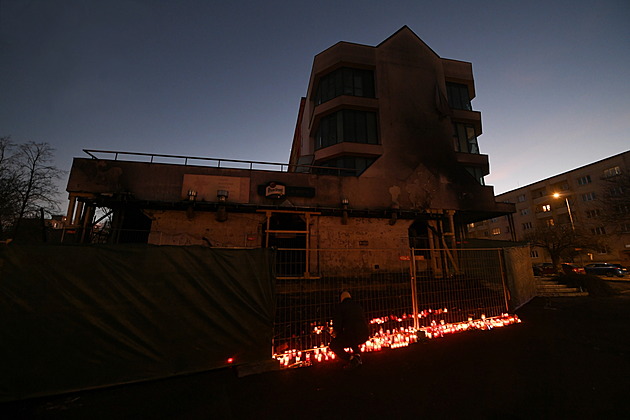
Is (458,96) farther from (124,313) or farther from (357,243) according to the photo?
(124,313)

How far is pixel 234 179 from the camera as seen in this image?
538 inches

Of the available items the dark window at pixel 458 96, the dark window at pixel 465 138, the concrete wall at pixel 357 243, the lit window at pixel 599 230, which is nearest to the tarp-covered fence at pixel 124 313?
the concrete wall at pixel 357 243

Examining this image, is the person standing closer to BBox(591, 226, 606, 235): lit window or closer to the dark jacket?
the dark jacket

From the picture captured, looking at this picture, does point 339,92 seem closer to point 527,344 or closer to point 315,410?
point 527,344

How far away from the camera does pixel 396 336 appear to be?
560 centimetres

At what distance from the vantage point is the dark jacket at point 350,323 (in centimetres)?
405

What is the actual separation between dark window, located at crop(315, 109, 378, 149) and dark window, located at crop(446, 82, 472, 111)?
27.1 ft

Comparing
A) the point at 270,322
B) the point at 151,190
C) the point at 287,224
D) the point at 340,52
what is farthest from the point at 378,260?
the point at 340,52

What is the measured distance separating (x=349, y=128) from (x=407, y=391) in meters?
17.5

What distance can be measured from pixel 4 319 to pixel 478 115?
2761 cm

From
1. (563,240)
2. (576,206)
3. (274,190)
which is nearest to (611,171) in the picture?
(576,206)

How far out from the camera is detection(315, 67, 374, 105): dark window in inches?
754

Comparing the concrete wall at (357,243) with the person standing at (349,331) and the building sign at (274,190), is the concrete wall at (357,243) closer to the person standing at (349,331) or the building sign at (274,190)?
the building sign at (274,190)

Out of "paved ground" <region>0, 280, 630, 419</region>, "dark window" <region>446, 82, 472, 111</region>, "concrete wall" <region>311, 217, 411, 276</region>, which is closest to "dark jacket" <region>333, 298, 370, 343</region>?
"paved ground" <region>0, 280, 630, 419</region>
